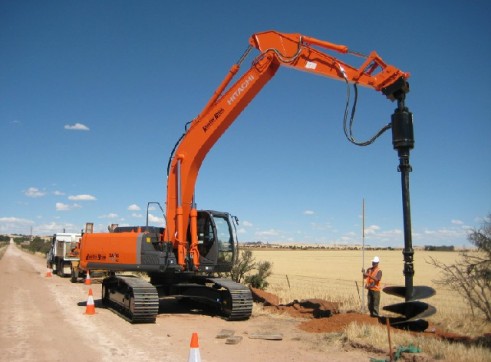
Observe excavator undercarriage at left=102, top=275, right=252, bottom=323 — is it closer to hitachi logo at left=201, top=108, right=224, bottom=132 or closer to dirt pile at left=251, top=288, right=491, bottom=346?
dirt pile at left=251, top=288, right=491, bottom=346

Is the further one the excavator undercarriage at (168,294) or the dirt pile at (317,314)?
the excavator undercarriage at (168,294)

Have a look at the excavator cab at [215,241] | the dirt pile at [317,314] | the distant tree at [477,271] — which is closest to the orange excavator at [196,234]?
the excavator cab at [215,241]

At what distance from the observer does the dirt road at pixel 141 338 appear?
8102 millimetres

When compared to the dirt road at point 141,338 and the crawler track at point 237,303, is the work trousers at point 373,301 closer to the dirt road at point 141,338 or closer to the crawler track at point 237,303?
the dirt road at point 141,338

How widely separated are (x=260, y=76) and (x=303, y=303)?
6486 mm

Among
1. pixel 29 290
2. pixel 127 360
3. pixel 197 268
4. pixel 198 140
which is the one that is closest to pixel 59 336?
pixel 127 360

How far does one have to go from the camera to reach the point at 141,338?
962 centimetres

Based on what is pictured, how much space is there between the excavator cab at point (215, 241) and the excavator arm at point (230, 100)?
360mm

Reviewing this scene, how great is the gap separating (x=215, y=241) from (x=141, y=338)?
3.64 metres

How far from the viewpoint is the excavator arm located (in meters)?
10.5

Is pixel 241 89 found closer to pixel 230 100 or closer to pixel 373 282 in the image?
pixel 230 100

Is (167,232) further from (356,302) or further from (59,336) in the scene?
(356,302)

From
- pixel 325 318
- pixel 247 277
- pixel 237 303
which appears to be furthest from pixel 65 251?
pixel 325 318

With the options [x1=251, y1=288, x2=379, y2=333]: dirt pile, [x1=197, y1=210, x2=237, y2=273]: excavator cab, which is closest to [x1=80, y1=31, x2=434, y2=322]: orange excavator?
[x1=197, y1=210, x2=237, y2=273]: excavator cab
